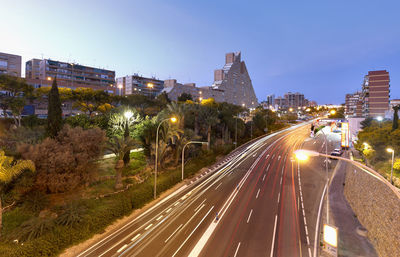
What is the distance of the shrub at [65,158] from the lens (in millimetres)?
20203

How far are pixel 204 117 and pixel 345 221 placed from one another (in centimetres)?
3453

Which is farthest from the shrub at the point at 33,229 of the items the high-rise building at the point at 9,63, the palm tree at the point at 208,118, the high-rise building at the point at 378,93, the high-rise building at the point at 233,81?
the high-rise building at the point at 233,81

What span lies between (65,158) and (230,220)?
17.5 metres

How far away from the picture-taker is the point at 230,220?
→ 819 inches

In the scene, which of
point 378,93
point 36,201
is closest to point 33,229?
point 36,201

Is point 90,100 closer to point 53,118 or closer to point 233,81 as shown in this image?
point 53,118

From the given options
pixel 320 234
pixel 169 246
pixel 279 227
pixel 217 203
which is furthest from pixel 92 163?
pixel 320 234

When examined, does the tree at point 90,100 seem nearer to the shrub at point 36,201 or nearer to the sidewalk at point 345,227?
the shrub at point 36,201

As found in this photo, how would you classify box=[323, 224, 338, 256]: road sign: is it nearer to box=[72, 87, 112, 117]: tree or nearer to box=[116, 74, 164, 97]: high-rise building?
box=[72, 87, 112, 117]: tree

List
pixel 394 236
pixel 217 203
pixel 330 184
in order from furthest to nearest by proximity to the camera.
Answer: pixel 330 184, pixel 217 203, pixel 394 236

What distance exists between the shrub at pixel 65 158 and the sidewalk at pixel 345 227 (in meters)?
23.6

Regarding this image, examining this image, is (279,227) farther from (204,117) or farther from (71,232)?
(204,117)

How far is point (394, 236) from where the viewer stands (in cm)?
1538

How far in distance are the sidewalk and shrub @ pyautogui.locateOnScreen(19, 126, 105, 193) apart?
2360 centimetres
